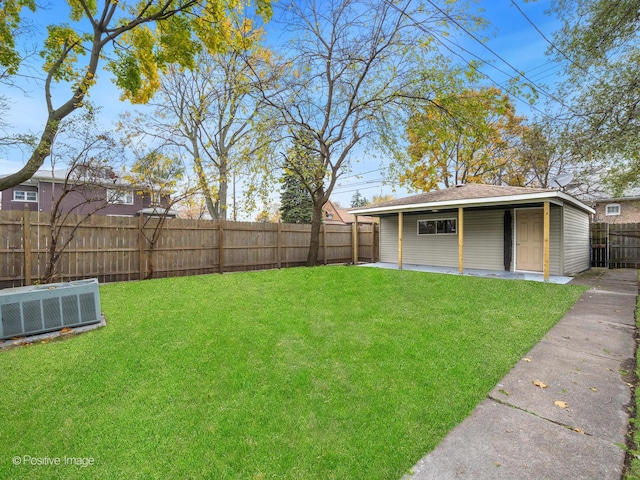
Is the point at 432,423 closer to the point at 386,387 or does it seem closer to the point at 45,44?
the point at 386,387

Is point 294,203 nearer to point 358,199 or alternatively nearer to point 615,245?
point 615,245

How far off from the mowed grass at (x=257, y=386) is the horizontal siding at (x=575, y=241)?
558cm

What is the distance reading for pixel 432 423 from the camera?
2258mm

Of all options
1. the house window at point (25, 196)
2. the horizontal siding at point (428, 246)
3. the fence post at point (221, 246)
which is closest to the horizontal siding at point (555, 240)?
the horizontal siding at point (428, 246)

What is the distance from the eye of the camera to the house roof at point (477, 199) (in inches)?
328

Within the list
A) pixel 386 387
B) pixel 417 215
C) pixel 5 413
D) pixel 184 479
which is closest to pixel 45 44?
pixel 5 413

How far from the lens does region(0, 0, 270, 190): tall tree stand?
15.3ft

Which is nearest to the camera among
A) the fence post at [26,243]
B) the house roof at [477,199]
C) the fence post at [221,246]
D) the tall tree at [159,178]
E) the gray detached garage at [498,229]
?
the fence post at [26,243]

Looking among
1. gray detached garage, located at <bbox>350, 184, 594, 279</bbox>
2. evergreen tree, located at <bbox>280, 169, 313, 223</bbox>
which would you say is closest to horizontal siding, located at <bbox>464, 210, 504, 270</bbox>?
gray detached garage, located at <bbox>350, 184, 594, 279</bbox>

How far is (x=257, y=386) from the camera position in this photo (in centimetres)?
275

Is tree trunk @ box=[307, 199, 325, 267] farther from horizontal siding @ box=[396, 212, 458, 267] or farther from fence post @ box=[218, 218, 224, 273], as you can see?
horizontal siding @ box=[396, 212, 458, 267]

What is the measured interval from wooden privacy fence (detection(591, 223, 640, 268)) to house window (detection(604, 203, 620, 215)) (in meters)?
8.21

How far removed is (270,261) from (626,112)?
10.3 meters

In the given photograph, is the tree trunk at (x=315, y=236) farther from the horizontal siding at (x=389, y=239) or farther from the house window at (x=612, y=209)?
the house window at (x=612, y=209)
